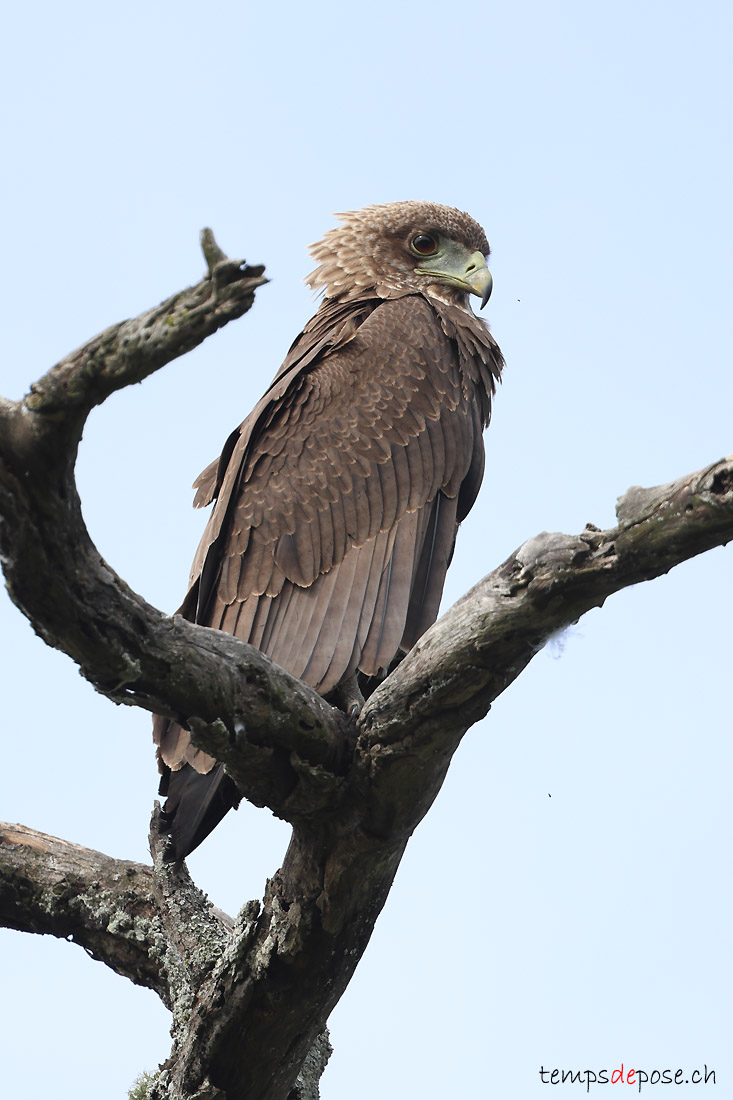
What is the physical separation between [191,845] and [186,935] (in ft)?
1.10

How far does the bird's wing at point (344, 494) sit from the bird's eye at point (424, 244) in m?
1.05

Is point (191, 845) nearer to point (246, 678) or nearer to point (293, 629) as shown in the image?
point (293, 629)

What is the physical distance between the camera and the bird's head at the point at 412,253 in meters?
6.02

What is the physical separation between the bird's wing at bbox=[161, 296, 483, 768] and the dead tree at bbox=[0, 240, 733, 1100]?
1.10 meters

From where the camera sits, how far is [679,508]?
278 cm

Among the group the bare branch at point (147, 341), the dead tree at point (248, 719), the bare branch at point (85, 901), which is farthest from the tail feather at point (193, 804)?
the bare branch at point (147, 341)

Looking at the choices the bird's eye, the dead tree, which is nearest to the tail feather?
the dead tree

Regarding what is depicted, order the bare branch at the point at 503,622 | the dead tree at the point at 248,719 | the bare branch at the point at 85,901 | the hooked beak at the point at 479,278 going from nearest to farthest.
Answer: the dead tree at the point at 248,719 → the bare branch at the point at 503,622 → the bare branch at the point at 85,901 → the hooked beak at the point at 479,278

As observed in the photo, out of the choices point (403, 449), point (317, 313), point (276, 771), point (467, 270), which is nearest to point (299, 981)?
point (276, 771)

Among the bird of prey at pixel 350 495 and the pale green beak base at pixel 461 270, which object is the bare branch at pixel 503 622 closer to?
the bird of prey at pixel 350 495

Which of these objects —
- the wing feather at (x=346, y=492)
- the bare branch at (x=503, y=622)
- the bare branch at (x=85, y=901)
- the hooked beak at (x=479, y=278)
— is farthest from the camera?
the hooked beak at (x=479, y=278)

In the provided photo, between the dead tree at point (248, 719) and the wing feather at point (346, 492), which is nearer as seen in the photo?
the dead tree at point (248, 719)

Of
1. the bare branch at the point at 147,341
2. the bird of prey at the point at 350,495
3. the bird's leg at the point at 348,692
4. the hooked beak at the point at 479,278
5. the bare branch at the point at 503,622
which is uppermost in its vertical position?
the hooked beak at the point at 479,278

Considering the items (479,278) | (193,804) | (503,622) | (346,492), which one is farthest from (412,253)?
(503,622)
